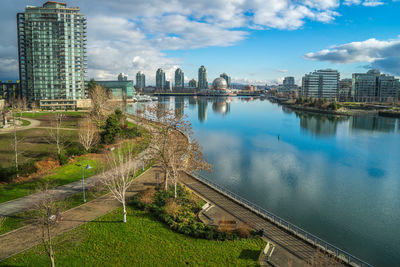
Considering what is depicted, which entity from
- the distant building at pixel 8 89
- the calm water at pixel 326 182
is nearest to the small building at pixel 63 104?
the distant building at pixel 8 89

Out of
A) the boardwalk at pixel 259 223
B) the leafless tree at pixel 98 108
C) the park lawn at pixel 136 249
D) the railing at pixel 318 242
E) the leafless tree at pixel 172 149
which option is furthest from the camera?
the leafless tree at pixel 98 108

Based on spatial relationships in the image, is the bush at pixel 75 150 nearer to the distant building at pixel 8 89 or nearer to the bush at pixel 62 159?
the bush at pixel 62 159

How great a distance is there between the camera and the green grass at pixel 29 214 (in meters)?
18.5

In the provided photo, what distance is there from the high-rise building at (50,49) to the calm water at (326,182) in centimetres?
7025

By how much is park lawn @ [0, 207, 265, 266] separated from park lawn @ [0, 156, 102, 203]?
724 cm

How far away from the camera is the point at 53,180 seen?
2748 centimetres

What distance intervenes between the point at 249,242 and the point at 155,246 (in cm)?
637

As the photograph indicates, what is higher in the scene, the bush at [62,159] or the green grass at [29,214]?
the bush at [62,159]

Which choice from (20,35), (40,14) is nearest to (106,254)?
(40,14)

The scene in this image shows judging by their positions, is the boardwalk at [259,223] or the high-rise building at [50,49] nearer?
the boardwalk at [259,223]

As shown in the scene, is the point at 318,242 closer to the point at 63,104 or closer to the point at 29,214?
the point at 29,214

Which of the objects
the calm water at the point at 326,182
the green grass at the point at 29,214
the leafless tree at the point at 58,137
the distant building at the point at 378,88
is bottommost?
the calm water at the point at 326,182

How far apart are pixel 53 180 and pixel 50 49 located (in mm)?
92905

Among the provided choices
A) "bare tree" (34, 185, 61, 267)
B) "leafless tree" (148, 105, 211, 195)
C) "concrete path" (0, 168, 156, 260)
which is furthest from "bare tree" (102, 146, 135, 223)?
"bare tree" (34, 185, 61, 267)
